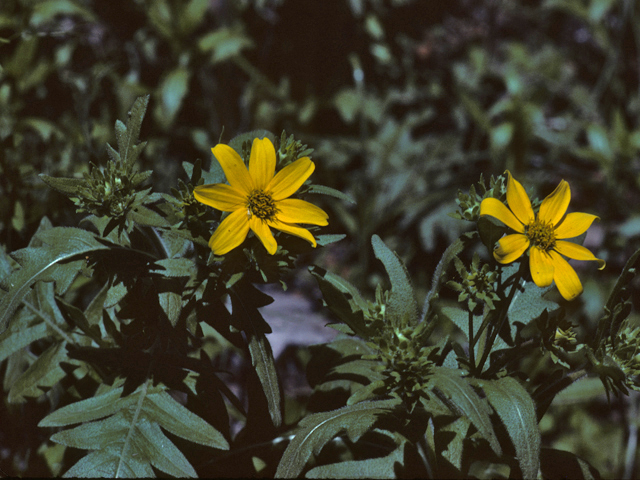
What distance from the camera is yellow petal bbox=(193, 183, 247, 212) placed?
1.51 m

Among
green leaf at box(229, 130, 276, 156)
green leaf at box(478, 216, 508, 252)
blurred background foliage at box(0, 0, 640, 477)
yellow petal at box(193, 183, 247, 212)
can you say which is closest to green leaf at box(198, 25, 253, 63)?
blurred background foliage at box(0, 0, 640, 477)

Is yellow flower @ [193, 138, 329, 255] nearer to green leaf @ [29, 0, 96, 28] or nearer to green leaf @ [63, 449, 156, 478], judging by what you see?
green leaf @ [63, 449, 156, 478]

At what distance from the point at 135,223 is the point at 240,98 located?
126 inches

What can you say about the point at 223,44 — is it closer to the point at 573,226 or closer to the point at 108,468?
the point at 573,226

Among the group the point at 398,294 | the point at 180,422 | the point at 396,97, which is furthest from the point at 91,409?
the point at 396,97

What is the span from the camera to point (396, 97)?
483 centimetres

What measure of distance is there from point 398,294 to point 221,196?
655mm

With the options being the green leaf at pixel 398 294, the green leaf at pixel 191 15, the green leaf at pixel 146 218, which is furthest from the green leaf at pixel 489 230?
the green leaf at pixel 191 15

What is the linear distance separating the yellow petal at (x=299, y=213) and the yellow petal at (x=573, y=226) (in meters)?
0.73

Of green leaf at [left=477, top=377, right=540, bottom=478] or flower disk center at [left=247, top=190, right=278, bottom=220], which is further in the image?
flower disk center at [left=247, top=190, right=278, bottom=220]

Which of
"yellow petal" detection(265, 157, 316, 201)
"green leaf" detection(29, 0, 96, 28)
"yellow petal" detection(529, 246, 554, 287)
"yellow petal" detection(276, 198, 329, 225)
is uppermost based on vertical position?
"green leaf" detection(29, 0, 96, 28)

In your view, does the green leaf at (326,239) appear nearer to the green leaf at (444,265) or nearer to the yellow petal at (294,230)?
the yellow petal at (294,230)

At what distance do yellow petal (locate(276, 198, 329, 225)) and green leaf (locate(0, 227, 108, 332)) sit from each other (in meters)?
0.55

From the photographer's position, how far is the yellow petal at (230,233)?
1502 millimetres
